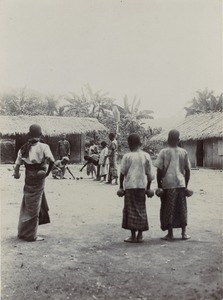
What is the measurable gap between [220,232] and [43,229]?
7.53ft

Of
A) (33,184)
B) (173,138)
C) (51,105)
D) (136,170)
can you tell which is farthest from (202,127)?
(33,184)

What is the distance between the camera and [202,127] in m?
19.8

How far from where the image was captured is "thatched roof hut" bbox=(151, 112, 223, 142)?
60.8 feet

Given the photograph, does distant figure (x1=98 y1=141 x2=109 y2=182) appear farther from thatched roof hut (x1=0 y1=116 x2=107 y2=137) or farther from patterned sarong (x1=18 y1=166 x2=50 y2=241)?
thatched roof hut (x1=0 y1=116 x2=107 y2=137)

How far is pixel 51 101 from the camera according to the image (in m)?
28.1

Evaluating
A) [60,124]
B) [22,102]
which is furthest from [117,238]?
[22,102]

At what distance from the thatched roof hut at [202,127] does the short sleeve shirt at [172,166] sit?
12.9 metres

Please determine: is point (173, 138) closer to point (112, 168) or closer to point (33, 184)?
point (33, 184)

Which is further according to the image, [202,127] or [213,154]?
[202,127]

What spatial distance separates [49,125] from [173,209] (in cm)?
1749

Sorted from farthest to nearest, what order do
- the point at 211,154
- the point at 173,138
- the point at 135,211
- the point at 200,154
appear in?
the point at 200,154 → the point at 211,154 → the point at 173,138 → the point at 135,211

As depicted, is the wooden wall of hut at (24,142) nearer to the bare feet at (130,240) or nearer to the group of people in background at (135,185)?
the group of people in background at (135,185)

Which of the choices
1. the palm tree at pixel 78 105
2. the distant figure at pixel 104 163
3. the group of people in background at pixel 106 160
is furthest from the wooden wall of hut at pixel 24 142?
the distant figure at pixel 104 163

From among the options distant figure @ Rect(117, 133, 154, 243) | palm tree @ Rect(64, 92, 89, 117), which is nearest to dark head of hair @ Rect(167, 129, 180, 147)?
distant figure @ Rect(117, 133, 154, 243)
